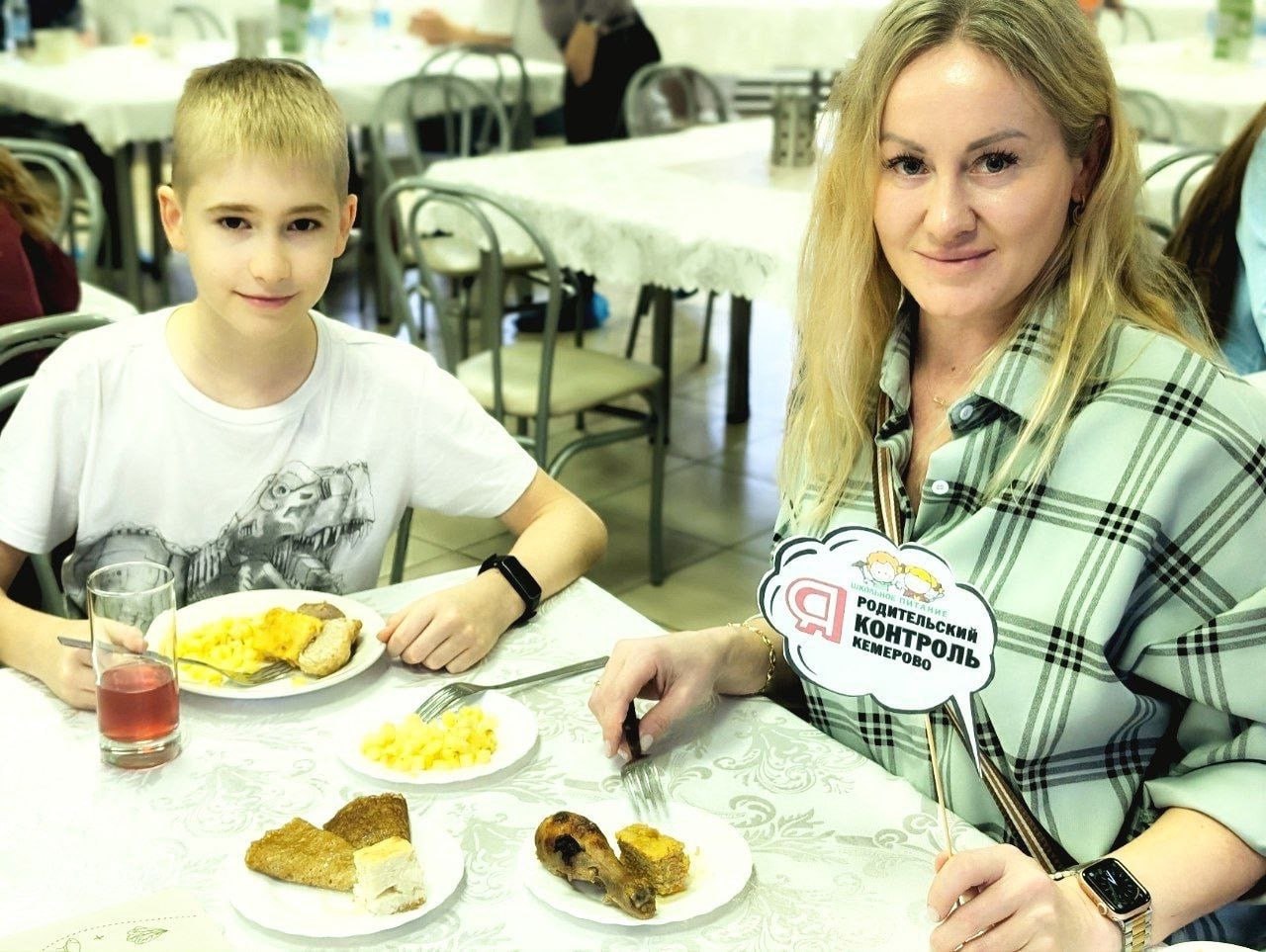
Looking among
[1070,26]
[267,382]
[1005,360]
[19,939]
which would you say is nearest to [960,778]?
[1005,360]

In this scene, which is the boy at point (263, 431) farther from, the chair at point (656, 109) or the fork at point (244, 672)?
the chair at point (656, 109)

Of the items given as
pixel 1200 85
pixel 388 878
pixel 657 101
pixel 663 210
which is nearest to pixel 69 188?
pixel 663 210

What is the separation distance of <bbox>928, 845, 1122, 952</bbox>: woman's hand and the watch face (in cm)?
8

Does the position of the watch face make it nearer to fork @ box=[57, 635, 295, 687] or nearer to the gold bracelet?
the gold bracelet

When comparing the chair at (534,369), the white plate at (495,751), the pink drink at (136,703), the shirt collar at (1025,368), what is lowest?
the chair at (534,369)

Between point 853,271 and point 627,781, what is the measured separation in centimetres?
56

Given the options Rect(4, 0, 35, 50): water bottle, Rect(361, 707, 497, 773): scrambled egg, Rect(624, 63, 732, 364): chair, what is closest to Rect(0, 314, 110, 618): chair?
Rect(361, 707, 497, 773): scrambled egg

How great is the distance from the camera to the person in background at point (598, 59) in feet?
17.5

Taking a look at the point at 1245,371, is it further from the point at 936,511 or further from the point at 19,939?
the point at 19,939

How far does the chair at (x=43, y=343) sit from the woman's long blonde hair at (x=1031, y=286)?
0.97 m

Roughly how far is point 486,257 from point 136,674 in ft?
9.27

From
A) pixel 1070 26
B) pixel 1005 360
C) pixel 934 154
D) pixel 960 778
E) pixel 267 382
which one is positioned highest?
pixel 1070 26

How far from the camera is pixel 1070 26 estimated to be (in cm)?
126

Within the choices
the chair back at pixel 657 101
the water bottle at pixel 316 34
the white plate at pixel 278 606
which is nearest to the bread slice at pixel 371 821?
the white plate at pixel 278 606
